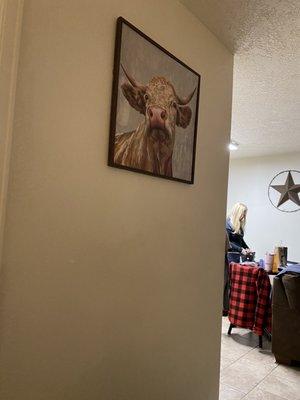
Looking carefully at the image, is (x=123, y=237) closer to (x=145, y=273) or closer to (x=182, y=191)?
(x=145, y=273)

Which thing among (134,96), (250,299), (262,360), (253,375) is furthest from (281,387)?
(134,96)

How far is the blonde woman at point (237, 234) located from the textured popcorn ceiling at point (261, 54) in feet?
3.87

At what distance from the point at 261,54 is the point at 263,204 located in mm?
3543

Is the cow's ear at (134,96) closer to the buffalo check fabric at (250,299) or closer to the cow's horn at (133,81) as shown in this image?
the cow's horn at (133,81)

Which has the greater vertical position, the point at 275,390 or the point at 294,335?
the point at 294,335

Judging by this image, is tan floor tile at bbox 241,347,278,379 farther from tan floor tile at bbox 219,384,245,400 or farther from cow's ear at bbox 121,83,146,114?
→ cow's ear at bbox 121,83,146,114

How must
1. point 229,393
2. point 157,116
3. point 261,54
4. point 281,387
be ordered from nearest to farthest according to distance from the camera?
1. point 157,116
2. point 261,54
3. point 229,393
4. point 281,387

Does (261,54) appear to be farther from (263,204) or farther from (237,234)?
(263,204)

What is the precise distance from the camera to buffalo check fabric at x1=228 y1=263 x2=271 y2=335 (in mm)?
2945

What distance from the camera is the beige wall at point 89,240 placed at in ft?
3.02

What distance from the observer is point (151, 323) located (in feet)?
4.45

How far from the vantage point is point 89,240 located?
3.61ft

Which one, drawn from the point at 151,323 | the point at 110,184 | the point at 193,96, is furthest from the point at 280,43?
the point at 151,323

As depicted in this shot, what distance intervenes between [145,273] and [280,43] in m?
1.55
